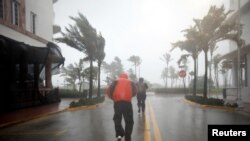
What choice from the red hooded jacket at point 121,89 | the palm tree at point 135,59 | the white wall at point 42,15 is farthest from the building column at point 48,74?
the palm tree at point 135,59

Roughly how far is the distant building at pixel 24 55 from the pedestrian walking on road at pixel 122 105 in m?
11.8

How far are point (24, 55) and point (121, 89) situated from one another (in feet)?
49.7

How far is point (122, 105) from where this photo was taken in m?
9.29

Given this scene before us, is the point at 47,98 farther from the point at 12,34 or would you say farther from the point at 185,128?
the point at 185,128

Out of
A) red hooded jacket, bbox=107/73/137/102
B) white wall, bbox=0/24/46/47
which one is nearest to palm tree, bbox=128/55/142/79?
white wall, bbox=0/24/46/47

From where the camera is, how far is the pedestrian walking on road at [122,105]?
9.29 m

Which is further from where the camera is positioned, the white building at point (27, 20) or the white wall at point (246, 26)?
the white wall at point (246, 26)

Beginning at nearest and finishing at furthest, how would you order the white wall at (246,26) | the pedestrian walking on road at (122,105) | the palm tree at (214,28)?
the pedestrian walking on road at (122,105), the palm tree at (214,28), the white wall at (246,26)

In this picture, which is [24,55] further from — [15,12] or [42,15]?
[42,15]

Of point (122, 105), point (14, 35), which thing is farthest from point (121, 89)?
point (14, 35)

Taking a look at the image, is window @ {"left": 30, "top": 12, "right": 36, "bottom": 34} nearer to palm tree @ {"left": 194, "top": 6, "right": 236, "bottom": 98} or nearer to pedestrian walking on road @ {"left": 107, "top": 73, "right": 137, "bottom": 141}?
palm tree @ {"left": 194, "top": 6, "right": 236, "bottom": 98}

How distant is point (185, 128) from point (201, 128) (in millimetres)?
554

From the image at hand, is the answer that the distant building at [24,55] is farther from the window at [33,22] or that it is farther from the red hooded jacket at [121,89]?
the red hooded jacket at [121,89]

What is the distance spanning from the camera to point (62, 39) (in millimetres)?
32312
